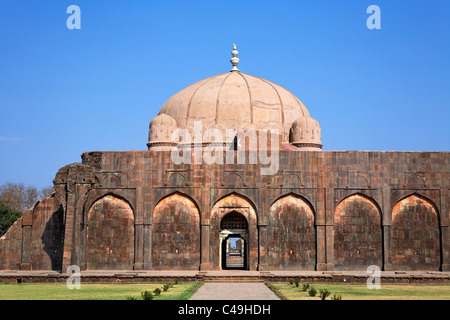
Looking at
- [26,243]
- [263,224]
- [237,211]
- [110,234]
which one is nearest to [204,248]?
[237,211]

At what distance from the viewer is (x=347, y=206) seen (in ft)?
78.3

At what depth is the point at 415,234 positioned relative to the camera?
23.8 metres

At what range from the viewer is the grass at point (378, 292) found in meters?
15.2

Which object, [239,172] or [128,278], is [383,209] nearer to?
[239,172]

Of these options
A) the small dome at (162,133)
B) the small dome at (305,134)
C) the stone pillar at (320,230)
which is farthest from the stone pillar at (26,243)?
the small dome at (305,134)

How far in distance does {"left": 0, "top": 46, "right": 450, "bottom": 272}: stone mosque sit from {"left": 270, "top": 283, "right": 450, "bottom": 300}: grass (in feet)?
15.3

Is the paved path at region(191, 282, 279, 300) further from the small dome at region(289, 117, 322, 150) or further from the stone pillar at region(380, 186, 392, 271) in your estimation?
the small dome at region(289, 117, 322, 150)

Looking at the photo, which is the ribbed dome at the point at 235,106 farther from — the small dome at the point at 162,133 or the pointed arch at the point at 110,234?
the pointed arch at the point at 110,234

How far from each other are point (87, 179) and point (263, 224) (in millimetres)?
6808

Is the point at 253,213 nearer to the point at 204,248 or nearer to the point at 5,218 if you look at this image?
the point at 204,248

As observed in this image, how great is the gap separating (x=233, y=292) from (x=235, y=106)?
46.4ft

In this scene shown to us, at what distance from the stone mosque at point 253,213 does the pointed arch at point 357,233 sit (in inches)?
1.5
